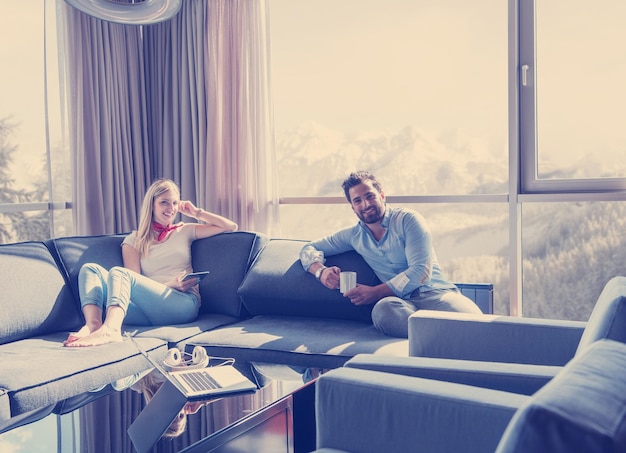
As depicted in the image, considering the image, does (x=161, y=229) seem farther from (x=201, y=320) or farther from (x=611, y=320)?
(x=611, y=320)

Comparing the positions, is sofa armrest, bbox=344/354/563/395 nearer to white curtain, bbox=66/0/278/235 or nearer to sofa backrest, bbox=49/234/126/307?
sofa backrest, bbox=49/234/126/307

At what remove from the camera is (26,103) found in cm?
611

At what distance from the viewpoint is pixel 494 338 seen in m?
2.47

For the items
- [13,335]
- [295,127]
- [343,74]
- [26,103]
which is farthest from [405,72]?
[13,335]

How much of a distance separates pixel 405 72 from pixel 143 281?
326 centimetres

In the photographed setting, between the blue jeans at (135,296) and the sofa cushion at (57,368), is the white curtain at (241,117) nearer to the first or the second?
the blue jeans at (135,296)

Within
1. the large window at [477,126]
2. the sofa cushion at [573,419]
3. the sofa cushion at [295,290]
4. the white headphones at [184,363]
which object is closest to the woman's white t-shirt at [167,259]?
the sofa cushion at [295,290]

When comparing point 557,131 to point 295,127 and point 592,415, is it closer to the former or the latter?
point 295,127

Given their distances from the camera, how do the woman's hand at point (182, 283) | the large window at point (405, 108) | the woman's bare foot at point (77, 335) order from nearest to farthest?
the woman's bare foot at point (77, 335), the woman's hand at point (182, 283), the large window at point (405, 108)

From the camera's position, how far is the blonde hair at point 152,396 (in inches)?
76.4

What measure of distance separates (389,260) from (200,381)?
1.37 meters

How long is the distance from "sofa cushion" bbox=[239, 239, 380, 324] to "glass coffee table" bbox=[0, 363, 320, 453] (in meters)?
0.95

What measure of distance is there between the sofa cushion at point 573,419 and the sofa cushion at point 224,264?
2.73 metres

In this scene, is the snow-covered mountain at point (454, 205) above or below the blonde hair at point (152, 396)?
above
